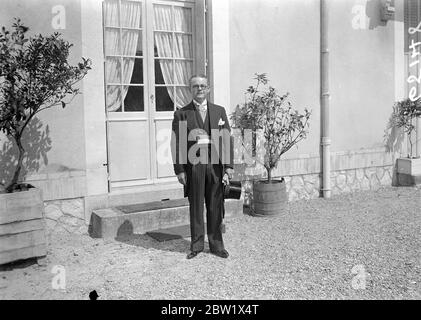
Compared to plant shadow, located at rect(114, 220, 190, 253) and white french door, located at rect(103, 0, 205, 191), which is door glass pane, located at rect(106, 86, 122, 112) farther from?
plant shadow, located at rect(114, 220, 190, 253)

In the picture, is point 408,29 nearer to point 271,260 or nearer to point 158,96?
point 158,96

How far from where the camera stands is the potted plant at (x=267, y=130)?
6.11 meters

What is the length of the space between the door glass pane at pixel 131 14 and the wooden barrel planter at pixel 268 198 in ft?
9.33

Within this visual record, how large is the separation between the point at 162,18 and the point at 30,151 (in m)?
2.65

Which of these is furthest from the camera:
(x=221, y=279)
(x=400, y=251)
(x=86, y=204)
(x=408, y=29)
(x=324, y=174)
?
(x=408, y=29)

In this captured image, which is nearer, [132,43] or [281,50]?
[132,43]

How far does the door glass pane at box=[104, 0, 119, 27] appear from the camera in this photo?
5672mm

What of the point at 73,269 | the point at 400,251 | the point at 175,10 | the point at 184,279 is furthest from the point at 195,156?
the point at 175,10

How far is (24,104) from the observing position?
14.1 ft

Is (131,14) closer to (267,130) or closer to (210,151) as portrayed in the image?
(267,130)

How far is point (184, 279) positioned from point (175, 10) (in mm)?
4050

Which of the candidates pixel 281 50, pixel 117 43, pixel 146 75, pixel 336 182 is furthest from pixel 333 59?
pixel 117 43

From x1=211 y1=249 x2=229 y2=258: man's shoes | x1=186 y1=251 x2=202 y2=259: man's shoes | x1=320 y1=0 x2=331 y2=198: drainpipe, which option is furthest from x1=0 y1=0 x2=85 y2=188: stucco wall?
x1=320 y1=0 x2=331 y2=198: drainpipe

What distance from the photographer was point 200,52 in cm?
625
